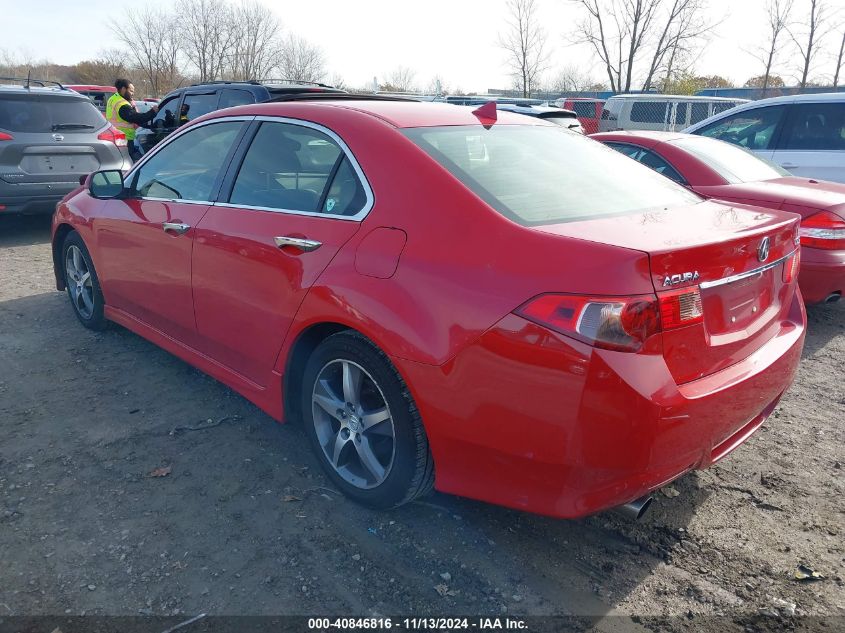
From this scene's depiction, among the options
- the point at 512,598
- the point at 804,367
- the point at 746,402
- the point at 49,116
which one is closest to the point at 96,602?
the point at 512,598

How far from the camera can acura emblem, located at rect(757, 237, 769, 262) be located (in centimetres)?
254

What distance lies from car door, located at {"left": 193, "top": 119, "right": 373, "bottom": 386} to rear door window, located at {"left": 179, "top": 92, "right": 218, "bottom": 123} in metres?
5.61

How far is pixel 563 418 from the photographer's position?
2.15 m

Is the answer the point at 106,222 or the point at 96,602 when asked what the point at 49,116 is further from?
Answer: the point at 96,602

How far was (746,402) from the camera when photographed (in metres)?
2.51

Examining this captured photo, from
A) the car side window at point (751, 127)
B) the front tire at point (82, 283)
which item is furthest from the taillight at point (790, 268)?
the car side window at point (751, 127)

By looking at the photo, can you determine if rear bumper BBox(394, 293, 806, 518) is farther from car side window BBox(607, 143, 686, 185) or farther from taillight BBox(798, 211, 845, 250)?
car side window BBox(607, 143, 686, 185)

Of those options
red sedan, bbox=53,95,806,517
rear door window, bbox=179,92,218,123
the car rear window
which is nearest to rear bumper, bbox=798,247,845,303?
red sedan, bbox=53,95,806,517

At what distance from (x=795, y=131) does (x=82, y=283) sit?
7.54 meters

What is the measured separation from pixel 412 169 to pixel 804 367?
3.42 metres

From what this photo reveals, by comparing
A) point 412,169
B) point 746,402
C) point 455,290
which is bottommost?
point 746,402

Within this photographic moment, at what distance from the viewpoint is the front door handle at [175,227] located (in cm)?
362

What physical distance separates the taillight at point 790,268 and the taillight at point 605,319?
3.55 ft

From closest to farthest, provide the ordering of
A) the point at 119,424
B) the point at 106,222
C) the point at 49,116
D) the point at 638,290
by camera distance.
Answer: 1. the point at 638,290
2. the point at 119,424
3. the point at 106,222
4. the point at 49,116
